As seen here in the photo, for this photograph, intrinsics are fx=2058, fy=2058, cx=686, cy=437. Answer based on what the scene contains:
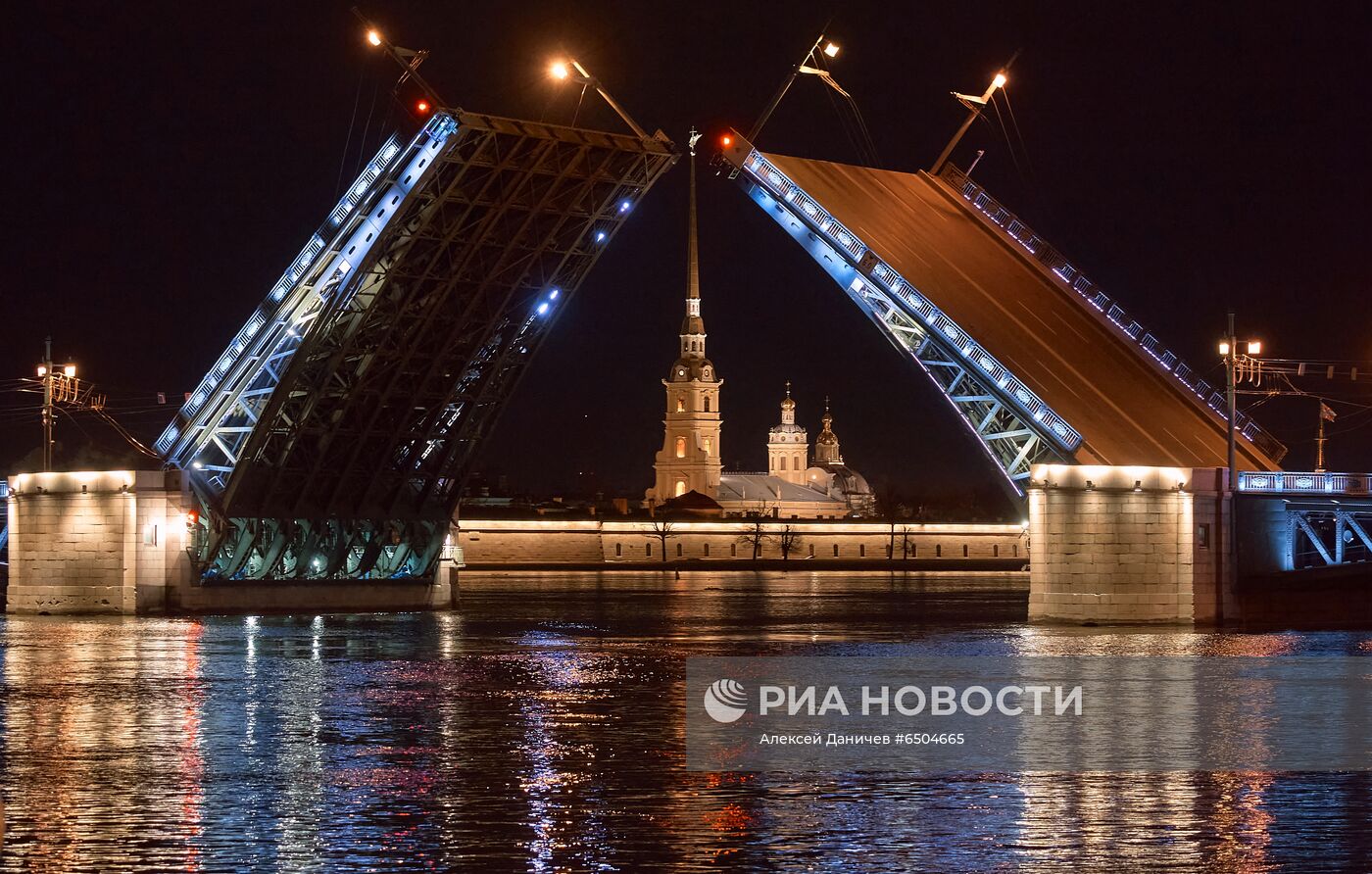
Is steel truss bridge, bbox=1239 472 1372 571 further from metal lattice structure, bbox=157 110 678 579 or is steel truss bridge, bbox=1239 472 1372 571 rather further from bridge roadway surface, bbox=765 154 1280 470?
metal lattice structure, bbox=157 110 678 579

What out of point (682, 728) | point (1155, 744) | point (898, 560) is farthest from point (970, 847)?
point (898, 560)

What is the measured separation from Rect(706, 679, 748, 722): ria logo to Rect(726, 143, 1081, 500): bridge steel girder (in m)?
15.2

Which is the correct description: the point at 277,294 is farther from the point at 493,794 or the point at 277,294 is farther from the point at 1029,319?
the point at 493,794

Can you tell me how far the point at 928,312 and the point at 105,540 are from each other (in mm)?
18931

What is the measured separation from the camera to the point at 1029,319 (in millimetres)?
44062

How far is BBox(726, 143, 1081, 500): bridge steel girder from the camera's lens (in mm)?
41688

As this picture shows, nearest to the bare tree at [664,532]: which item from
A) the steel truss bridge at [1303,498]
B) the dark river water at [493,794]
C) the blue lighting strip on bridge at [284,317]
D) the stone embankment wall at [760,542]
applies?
the stone embankment wall at [760,542]

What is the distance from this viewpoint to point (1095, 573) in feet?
136

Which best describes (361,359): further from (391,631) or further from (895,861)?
(895,861)

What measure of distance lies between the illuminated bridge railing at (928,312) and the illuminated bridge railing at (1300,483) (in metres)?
4.02

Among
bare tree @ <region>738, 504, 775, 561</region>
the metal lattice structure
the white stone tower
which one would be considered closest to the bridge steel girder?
the metal lattice structure

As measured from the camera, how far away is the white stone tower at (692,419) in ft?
623

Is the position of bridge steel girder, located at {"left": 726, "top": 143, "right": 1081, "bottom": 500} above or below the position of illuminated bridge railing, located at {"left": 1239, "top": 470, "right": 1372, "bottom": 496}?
above

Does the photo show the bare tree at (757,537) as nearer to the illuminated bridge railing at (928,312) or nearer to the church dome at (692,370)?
the church dome at (692,370)
